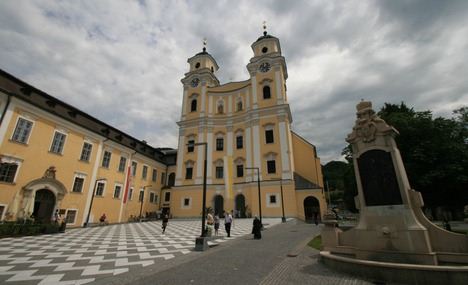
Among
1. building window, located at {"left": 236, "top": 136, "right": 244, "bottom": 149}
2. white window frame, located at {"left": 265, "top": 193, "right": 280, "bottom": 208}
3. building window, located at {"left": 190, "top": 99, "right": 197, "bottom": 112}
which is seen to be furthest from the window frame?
white window frame, located at {"left": 265, "top": 193, "right": 280, "bottom": 208}

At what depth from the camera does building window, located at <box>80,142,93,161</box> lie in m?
21.2

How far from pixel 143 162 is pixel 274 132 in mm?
19406

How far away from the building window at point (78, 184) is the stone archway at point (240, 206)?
17.9 meters

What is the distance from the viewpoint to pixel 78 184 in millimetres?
20438

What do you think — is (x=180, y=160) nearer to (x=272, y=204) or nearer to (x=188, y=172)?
(x=188, y=172)

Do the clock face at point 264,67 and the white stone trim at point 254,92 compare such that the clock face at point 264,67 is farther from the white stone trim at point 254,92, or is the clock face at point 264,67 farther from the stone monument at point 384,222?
the stone monument at point 384,222

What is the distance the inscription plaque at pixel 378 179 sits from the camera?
590cm

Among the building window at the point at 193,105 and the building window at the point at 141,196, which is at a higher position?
the building window at the point at 193,105

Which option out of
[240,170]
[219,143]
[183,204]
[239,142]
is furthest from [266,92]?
[183,204]

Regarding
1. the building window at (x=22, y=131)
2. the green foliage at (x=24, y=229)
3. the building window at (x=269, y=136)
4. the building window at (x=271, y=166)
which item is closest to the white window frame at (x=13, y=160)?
the building window at (x=22, y=131)

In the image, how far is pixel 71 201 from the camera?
19.4 meters

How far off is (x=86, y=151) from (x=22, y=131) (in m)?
5.64

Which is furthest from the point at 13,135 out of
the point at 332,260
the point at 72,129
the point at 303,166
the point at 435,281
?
the point at 303,166

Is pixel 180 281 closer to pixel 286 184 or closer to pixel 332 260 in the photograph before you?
pixel 332 260
